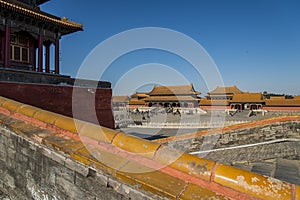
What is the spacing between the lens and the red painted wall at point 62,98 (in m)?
5.73

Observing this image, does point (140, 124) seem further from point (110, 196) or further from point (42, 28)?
point (110, 196)

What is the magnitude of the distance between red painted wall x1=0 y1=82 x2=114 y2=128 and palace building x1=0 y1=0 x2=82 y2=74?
3.92 m

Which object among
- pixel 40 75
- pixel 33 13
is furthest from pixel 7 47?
pixel 40 75

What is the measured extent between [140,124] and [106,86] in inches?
576

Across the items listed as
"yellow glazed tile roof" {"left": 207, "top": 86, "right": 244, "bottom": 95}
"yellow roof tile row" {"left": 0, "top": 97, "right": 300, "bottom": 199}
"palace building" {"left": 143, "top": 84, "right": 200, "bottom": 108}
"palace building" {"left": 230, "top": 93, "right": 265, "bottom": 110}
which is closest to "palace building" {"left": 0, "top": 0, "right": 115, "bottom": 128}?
"yellow roof tile row" {"left": 0, "top": 97, "right": 300, "bottom": 199}

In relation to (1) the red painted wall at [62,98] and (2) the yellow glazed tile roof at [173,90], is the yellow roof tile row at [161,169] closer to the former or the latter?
(1) the red painted wall at [62,98]

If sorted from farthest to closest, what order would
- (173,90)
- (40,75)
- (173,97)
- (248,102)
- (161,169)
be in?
(173,90), (173,97), (248,102), (40,75), (161,169)

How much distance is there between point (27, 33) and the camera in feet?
30.8

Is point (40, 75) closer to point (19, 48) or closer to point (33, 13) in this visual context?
point (33, 13)

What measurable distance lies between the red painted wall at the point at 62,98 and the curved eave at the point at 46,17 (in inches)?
162

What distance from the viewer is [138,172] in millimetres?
1571

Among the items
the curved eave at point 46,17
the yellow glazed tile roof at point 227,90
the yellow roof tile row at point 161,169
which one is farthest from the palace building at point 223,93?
the yellow roof tile row at point 161,169

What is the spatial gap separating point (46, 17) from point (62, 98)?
15.1 ft

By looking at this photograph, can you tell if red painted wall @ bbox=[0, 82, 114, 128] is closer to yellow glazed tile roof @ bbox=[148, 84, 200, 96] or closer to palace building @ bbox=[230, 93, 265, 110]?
palace building @ bbox=[230, 93, 265, 110]
